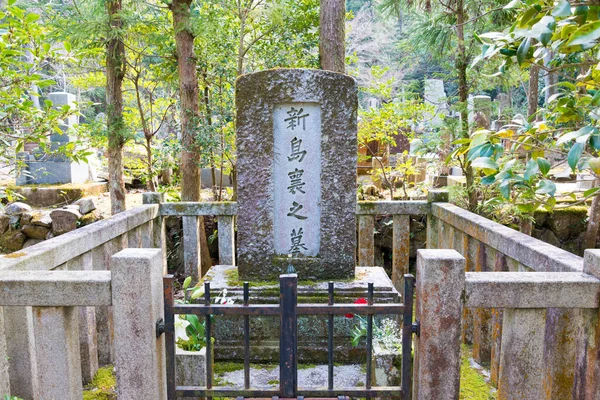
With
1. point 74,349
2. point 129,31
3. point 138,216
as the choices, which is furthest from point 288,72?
point 129,31

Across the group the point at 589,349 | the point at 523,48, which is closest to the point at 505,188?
the point at 523,48

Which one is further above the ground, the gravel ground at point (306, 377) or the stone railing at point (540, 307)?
the stone railing at point (540, 307)

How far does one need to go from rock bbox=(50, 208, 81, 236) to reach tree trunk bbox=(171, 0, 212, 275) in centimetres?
186

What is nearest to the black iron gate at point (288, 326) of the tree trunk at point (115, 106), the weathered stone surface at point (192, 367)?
the weathered stone surface at point (192, 367)

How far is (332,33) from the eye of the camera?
18.6 ft

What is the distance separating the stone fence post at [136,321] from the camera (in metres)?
2.02

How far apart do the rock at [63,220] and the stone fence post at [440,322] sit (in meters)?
6.04

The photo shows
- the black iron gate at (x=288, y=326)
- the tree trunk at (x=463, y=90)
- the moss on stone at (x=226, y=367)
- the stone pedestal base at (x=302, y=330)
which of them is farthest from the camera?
the tree trunk at (x=463, y=90)

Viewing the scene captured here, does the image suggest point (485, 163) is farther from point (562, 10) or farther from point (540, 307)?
point (540, 307)

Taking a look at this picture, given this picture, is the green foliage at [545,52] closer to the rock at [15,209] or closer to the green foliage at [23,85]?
the green foliage at [23,85]

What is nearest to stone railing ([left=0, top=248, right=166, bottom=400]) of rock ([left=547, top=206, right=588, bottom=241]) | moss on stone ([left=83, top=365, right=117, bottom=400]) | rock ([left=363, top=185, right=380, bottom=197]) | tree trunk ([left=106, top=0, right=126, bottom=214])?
moss on stone ([left=83, top=365, right=117, bottom=400])

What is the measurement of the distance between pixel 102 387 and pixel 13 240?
14.8 feet

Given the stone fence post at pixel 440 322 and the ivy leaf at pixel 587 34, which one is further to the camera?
the stone fence post at pixel 440 322

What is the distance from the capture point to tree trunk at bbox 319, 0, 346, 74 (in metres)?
5.62
